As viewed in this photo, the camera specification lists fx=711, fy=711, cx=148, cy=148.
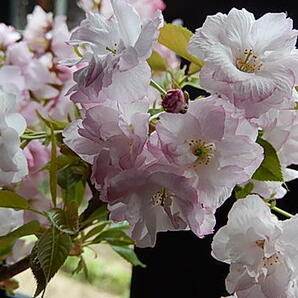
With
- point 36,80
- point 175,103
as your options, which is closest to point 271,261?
point 175,103

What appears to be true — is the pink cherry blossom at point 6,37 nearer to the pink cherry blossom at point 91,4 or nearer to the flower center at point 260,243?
the pink cherry blossom at point 91,4

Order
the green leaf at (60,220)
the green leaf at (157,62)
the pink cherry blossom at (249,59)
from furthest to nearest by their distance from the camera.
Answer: the green leaf at (157,62), the green leaf at (60,220), the pink cherry blossom at (249,59)

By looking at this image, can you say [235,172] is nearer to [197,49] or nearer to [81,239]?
[197,49]

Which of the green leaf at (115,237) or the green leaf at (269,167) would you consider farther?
the green leaf at (115,237)

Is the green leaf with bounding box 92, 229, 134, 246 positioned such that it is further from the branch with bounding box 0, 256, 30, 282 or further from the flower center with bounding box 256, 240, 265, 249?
the flower center with bounding box 256, 240, 265, 249

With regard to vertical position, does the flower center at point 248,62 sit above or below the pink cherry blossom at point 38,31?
above

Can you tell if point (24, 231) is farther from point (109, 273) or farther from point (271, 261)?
point (109, 273)

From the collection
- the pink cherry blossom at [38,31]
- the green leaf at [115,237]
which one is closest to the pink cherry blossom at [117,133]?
the green leaf at [115,237]

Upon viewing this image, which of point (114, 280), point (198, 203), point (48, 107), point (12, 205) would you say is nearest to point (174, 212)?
point (198, 203)
